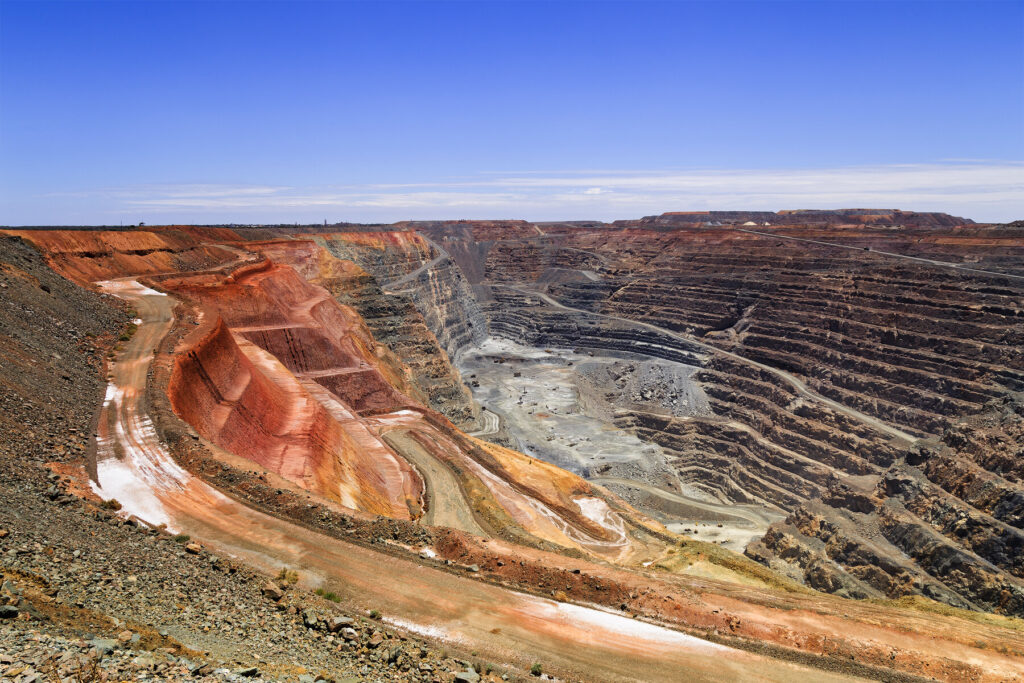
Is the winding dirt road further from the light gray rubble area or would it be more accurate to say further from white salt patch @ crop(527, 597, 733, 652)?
the light gray rubble area

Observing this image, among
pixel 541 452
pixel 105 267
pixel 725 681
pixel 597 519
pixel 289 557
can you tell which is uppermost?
pixel 105 267

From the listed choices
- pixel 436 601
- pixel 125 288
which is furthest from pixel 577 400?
pixel 436 601

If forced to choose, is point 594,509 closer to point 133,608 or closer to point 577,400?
point 133,608

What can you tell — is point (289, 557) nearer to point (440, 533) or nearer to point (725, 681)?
point (440, 533)

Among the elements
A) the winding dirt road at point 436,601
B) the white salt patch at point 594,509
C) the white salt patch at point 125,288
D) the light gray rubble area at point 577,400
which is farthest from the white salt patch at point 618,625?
the light gray rubble area at point 577,400

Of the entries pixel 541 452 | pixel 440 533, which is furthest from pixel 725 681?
pixel 541 452

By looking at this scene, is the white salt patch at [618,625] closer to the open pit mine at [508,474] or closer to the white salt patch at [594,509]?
the open pit mine at [508,474]

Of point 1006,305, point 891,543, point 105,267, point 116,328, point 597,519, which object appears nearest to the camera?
point 116,328
